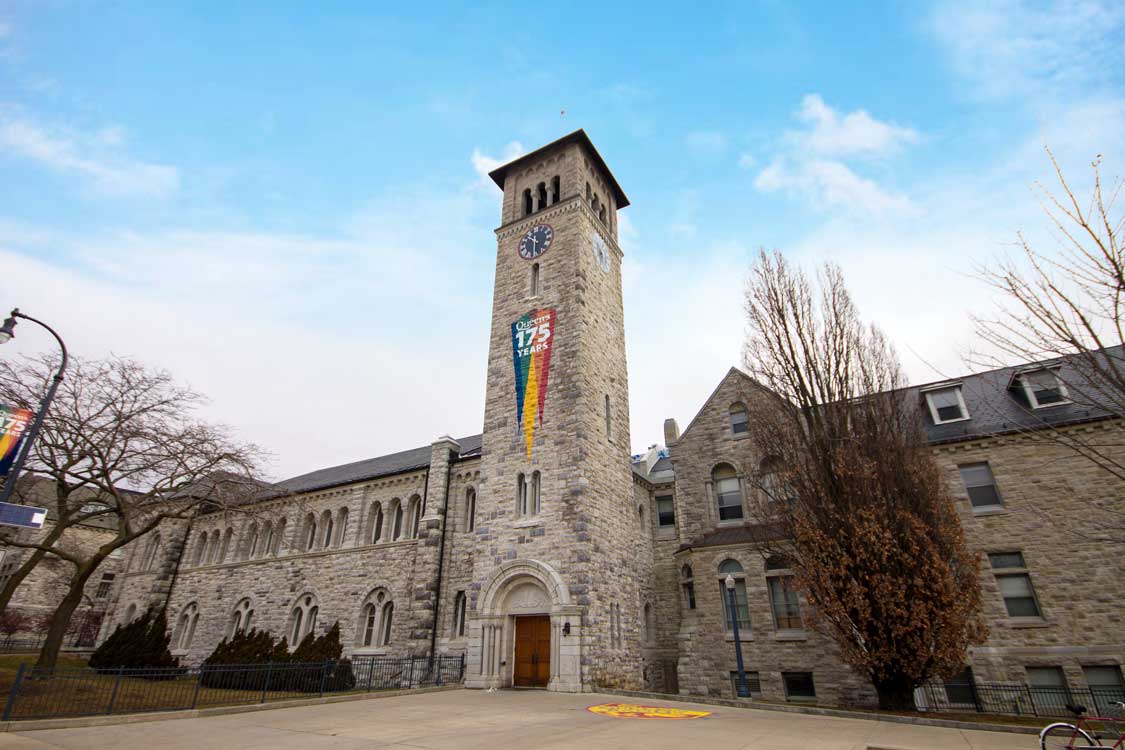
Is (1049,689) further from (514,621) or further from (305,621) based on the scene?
(305,621)

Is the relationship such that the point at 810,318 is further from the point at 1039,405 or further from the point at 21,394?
the point at 21,394

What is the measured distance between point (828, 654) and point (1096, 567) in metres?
8.36

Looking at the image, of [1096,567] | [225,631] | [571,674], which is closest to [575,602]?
[571,674]

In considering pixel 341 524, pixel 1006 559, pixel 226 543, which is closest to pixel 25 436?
pixel 341 524

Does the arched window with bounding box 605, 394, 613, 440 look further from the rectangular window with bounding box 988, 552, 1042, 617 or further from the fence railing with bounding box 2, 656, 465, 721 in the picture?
the rectangular window with bounding box 988, 552, 1042, 617

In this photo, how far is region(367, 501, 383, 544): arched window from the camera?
27953 mm

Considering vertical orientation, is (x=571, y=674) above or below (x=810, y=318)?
below

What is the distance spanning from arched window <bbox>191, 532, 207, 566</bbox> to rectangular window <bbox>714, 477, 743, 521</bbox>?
32.4m

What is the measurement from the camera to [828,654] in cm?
1783

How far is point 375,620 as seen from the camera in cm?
2517

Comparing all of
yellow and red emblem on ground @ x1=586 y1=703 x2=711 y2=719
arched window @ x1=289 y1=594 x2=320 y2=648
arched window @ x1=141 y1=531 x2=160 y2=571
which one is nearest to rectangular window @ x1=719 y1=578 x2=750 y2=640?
yellow and red emblem on ground @ x1=586 y1=703 x2=711 y2=719

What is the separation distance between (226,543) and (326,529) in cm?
945

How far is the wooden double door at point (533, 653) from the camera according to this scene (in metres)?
18.4

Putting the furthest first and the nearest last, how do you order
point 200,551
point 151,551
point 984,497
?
1. point 151,551
2. point 200,551
3. point 984,497
